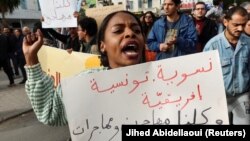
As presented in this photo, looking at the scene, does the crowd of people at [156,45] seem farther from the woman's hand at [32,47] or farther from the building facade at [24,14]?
the building facade at [24,14]

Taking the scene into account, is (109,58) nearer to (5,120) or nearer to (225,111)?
(225,111)

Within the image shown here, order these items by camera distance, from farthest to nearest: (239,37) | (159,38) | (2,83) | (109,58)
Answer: (2,83) < (159,38) < (239,37) < (109,58)

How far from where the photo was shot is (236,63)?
12.4ft

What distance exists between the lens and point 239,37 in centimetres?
384

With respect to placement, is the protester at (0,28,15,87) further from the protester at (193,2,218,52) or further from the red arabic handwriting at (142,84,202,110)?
the red arabic handwriting at (142,84,202,110)

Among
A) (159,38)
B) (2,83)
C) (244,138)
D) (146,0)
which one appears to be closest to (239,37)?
(159,38)

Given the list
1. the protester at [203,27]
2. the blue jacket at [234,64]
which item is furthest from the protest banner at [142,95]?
the protester at [203,27]

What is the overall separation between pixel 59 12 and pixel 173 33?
7.66ft

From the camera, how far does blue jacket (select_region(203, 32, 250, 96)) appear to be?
377 cm

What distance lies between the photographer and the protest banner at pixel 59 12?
6285 mm

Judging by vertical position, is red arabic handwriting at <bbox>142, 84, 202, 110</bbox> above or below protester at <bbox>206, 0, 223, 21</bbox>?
above

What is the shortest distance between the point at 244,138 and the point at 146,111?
0.42 metres

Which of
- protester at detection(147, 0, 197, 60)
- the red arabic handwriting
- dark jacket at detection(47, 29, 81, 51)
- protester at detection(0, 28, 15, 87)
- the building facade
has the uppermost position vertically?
the red arabic handwriting

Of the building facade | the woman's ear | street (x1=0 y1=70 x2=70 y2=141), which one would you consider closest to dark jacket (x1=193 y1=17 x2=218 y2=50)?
street (x1=0 y1=70 x2=70 y2=141)
